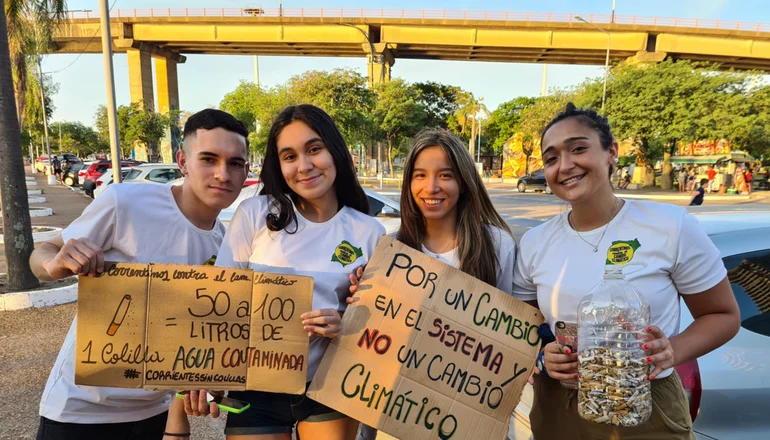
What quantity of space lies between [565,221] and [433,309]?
65 cm

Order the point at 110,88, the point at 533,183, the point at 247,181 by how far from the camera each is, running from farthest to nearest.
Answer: the point at 533,183 < the point at 247,181 < the point at 110,88

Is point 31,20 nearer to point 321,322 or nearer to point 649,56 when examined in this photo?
point 321,322

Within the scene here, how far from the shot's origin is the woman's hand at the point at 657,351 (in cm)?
140

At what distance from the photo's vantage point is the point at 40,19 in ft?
40.2

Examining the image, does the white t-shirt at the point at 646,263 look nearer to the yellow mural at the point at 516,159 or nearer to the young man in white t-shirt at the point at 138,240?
the young man in white t-shirt at the point at 138,240

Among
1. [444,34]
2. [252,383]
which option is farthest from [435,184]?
[444,34]

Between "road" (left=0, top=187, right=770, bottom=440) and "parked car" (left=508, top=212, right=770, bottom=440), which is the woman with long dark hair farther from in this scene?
"road" (left=0, top=187, right=770, bottom=440)

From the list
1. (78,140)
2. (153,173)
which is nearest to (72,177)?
(153,173)

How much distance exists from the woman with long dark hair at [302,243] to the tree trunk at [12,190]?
219 inches

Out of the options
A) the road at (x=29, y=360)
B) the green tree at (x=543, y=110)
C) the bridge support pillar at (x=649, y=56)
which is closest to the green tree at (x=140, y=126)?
the green tree at (x=543, y=110)

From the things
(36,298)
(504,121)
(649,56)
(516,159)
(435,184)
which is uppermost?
(649,56)

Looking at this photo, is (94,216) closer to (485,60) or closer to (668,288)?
(668,288)

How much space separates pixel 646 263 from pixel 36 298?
6.58 metres

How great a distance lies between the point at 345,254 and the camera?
192 centimetres
